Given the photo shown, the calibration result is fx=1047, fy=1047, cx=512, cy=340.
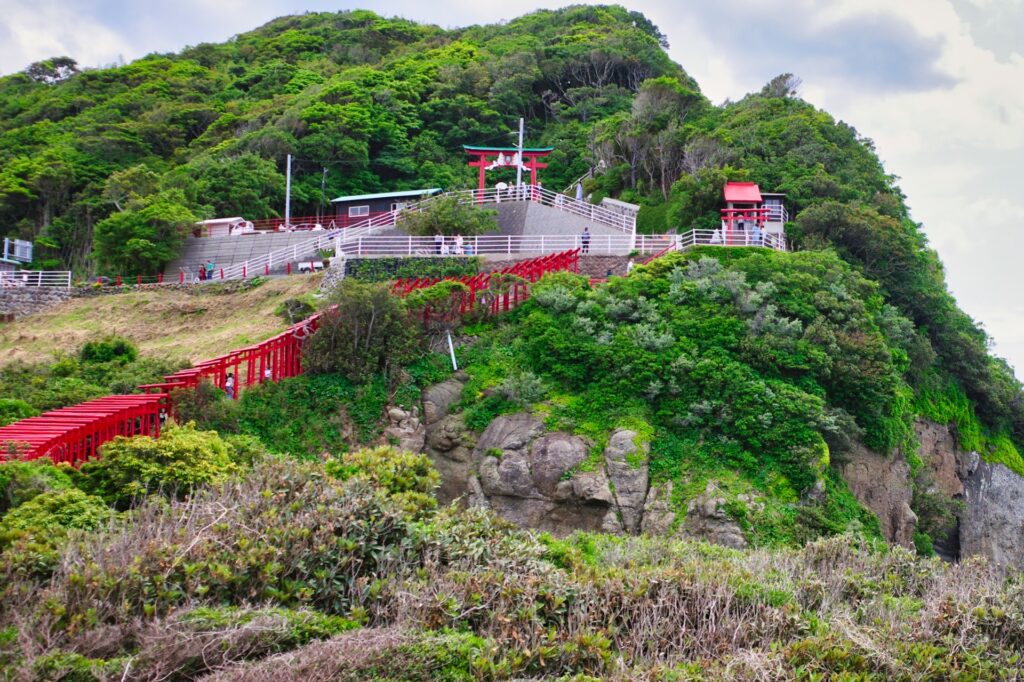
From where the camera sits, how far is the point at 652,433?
22562 mm

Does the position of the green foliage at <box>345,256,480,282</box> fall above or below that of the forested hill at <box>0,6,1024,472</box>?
below

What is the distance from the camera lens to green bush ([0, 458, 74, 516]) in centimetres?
1432

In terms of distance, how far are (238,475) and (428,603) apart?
17.1 ft

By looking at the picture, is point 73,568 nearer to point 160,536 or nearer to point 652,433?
point 160,536

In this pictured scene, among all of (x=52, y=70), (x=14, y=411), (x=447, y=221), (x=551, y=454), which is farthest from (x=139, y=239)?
(x=52, y=70)

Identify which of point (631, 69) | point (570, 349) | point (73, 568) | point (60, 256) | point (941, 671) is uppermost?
point (631, 69)

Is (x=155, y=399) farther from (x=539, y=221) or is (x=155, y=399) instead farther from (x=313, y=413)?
(x=539, y=221)

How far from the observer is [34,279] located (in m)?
41.0

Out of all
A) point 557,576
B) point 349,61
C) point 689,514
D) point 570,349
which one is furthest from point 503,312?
point 349,61

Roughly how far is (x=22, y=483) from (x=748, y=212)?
24998 millimetres

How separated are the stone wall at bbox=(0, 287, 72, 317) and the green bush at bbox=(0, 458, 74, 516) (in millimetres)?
23104

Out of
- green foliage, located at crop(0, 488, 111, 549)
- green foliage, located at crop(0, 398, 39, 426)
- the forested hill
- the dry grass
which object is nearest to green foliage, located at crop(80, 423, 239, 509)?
green foliage, located at crop(0, 488, 111, 549)

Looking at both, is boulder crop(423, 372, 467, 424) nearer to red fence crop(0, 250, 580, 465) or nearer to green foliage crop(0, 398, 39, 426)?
red fence crop(0, 250, 580, 465)

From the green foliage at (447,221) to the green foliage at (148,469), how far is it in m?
17.5
